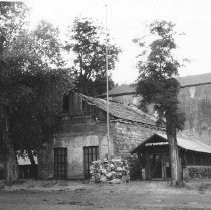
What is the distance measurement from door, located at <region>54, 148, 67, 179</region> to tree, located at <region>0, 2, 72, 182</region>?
189cm

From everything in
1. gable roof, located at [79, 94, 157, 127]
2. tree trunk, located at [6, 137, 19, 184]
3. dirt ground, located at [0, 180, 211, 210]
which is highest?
gable roof, located at [79, 94, 157, 127]

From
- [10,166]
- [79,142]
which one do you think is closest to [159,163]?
[79,142]

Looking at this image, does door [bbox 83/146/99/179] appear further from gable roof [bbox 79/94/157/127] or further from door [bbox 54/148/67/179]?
gable roof [bbox 79/94/157/127]

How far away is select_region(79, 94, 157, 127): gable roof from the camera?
30.1 metres

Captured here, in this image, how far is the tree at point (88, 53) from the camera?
54.4 metres

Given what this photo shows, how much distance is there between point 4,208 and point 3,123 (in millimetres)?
15527

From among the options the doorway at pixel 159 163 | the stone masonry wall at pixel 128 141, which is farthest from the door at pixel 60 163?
the doorway at pixel 159 163

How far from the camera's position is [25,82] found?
2639cm

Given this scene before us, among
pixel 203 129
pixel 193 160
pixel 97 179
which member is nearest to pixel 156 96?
pixel 97 179

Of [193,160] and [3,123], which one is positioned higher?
[3,123]

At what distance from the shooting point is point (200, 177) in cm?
2909

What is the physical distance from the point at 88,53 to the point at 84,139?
89.8ft

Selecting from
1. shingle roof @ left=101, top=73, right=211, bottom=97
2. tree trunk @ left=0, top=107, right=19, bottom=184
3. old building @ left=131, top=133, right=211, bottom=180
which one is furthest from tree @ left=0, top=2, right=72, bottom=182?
shingle roof @ left=101, top=73, right=211, bottom=97

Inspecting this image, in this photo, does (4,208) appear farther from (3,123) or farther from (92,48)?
(92,48)
